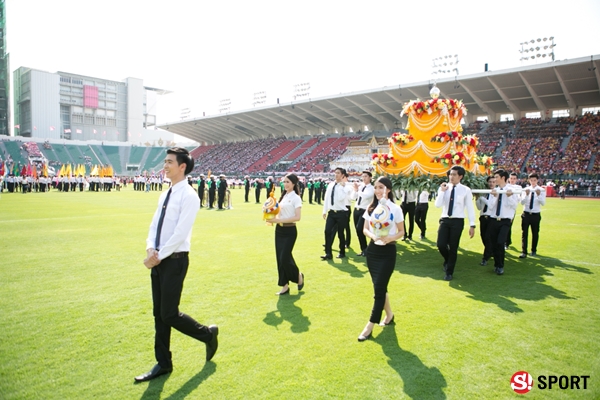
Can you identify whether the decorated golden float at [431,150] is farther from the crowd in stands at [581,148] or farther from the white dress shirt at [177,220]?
the crowd in stands at [581,148]

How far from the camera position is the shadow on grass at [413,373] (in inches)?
114

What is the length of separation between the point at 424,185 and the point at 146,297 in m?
6.15

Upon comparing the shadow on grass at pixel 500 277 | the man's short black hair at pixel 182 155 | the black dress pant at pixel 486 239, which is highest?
the man's short black hair at pixel 182 155

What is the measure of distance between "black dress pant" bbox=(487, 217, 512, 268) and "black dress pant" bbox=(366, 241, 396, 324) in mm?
3810

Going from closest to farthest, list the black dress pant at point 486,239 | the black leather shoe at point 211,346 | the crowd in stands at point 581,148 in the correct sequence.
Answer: the black leather shoe at point 211,346 < the black dress pant at point 486,239 < the crowd in stands at point 581,148

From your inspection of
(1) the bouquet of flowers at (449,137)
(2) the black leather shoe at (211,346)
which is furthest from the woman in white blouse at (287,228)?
(1) the bouquet of flowers at (449,137)

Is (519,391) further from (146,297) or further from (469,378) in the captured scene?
(146,297)

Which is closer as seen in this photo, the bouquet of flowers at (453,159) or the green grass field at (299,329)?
the green grass field at (299,329)

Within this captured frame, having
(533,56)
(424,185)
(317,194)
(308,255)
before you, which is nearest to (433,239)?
(424,185)

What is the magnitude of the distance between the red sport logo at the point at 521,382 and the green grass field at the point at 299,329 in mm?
58

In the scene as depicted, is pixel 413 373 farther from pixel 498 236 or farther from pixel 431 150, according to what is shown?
pixel 431 150

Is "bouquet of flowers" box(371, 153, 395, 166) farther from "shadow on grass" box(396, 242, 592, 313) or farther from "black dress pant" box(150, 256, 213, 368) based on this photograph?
"black dress pant" box(150, 256, 213, 368)

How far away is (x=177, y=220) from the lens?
306cm

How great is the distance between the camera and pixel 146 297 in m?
4.92
